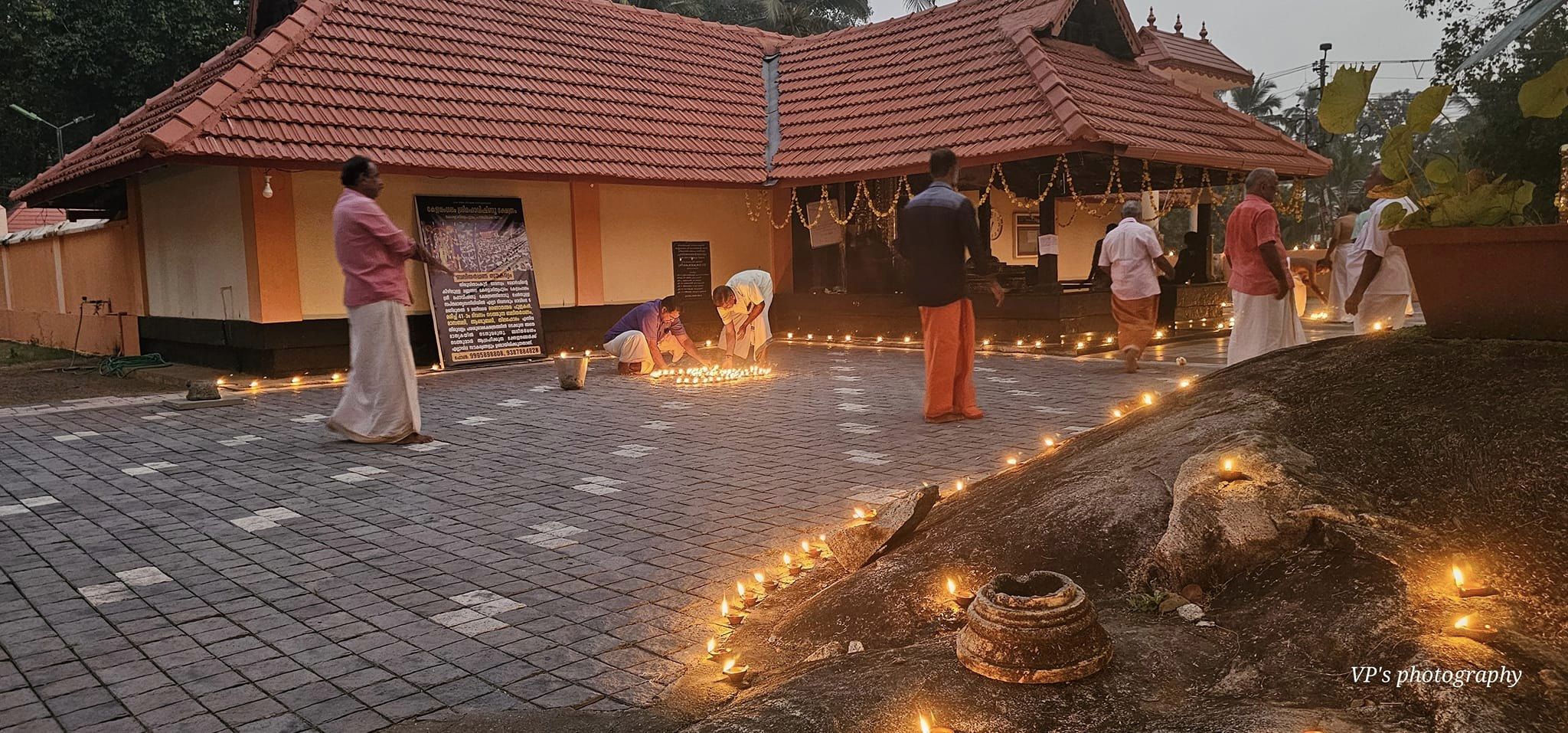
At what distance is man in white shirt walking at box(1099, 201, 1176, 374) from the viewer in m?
11.0

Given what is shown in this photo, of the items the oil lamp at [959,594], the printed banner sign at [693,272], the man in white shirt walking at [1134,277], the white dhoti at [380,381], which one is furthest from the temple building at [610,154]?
the oil lamp at [959,594]

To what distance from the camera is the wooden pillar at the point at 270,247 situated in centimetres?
1178

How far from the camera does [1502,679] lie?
2.13 m

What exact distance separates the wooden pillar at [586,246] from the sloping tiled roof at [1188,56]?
12.0 metres

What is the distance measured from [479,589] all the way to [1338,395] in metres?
3.32

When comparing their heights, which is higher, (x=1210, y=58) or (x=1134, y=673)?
(x=1210, y=58)

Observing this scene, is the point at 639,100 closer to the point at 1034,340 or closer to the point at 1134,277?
the point at 1034,340

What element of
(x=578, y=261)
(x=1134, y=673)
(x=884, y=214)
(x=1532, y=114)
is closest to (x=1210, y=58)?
→ (x=884, y=214)

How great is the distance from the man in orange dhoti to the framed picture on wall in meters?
11.0

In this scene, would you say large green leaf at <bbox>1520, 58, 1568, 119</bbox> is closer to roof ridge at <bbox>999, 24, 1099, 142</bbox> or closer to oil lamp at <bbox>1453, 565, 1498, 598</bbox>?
oil lamp at <bbox>1453, 565, 1498, 598</bbox>

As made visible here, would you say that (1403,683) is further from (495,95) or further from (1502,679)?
(495,95)

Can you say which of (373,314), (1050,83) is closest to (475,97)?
(373,314)

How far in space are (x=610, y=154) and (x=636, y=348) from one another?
12.6 ft

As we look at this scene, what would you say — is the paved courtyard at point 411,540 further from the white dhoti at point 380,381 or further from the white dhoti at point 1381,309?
the white dhoti at point 1381,309
